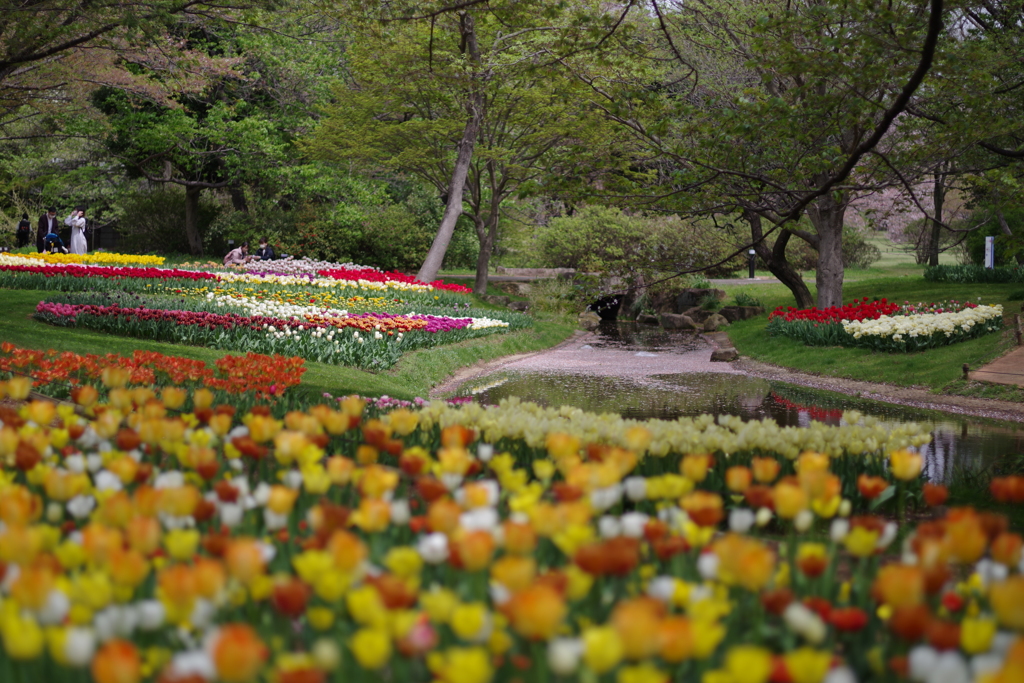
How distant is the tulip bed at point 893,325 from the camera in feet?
46.5

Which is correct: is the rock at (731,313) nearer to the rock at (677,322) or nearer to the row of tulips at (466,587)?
the rock at (677,322)

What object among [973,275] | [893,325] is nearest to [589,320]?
[973,275]

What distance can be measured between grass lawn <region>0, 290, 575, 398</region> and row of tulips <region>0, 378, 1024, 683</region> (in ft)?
19.2

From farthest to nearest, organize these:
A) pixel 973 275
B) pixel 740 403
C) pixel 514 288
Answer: pixel 514 288 < pixel 973 275 < pixel 740 403

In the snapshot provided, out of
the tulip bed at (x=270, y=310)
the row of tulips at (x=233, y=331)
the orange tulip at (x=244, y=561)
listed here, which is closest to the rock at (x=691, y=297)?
the tulip bed at (x=270, y=310)

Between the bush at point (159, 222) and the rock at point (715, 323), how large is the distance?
71.5ft

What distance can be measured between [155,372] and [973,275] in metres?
21.7

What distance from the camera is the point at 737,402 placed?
1157 centimetres

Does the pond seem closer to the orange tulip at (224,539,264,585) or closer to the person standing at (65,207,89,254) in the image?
the orange tulip at (224,539,264,585)

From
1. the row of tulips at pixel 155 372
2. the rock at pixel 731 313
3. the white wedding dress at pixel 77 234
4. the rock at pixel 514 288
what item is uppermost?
the white wedding dress at pixel 77 234

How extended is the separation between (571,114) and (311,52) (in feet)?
51.1

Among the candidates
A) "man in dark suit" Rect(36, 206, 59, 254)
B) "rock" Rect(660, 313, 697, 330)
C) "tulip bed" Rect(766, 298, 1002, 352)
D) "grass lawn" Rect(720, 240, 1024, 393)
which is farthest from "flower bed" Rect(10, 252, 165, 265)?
"tulip bed" Rect(766, 298, 1002, 352)

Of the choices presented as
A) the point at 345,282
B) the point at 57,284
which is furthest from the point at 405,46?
the point at 57,284

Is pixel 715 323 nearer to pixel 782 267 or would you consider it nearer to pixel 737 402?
pixel 782 267
